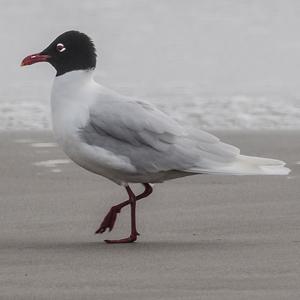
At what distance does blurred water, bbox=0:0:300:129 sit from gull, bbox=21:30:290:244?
4.98m

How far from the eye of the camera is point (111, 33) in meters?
19.4

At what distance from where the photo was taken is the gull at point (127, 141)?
6.57 meters

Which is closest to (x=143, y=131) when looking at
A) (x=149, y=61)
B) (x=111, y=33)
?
(x=149, y=61)

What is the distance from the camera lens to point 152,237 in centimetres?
664

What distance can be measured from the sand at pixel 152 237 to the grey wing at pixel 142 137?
410mm

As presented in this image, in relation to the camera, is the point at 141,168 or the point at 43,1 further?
the point at 43,1

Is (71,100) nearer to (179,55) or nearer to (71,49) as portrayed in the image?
(71,49)

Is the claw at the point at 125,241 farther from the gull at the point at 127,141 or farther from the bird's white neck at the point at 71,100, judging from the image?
the bird's white neck at the point at 71,100

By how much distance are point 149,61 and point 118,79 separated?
1.35m

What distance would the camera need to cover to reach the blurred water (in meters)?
12.9

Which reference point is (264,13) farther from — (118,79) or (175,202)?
(175,202)

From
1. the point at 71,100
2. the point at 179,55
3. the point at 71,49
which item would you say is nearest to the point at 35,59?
the point at 71,49

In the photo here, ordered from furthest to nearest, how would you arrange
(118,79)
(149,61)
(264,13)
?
1. (264,13)
2. (149,61)
3. (118,79)

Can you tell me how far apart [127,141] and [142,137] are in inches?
3.5
